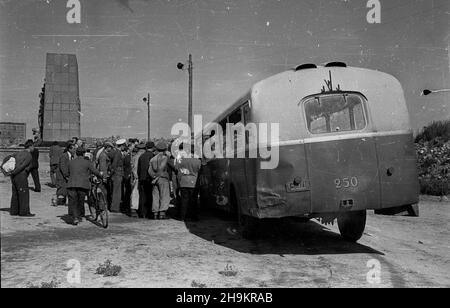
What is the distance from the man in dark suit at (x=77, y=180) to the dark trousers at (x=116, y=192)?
7.06ft

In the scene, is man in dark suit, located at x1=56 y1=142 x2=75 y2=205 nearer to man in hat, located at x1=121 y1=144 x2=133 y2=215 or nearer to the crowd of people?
the crowd of people

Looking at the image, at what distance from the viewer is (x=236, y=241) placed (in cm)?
868

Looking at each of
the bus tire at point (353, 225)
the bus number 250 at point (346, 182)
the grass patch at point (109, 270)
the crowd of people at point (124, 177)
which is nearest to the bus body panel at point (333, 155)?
the bus number 250 at point (346, 182)

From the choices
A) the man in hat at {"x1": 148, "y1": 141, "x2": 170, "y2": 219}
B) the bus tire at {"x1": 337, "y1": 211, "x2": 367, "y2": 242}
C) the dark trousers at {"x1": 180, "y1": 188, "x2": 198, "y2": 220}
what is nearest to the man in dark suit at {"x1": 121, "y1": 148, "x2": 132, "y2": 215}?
the man in hat at {"x1": 148, "y1": 141, "x2": 170, "y2": 219}

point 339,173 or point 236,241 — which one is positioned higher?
point 339,173

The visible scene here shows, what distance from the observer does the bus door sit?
271 inches

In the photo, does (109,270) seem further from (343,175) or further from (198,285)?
(343,175)

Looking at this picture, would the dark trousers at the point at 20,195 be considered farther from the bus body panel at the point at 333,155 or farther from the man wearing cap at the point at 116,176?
the bus body panel at the point at 333,155

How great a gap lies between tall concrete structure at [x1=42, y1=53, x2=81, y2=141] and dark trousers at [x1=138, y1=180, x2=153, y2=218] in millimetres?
15062

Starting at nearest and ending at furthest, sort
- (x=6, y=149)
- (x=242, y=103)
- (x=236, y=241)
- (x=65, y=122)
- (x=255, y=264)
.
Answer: (x=255, y=264) → (x=242, y=103) → (x=236, y=241) → (x=65, y=122) → (x=6, y=149)

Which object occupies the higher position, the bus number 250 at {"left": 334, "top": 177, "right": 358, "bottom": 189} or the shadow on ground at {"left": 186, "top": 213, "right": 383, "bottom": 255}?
the bus number 250 at {"left": 334, "top": 177, "right": 358, "bottom": 189}
